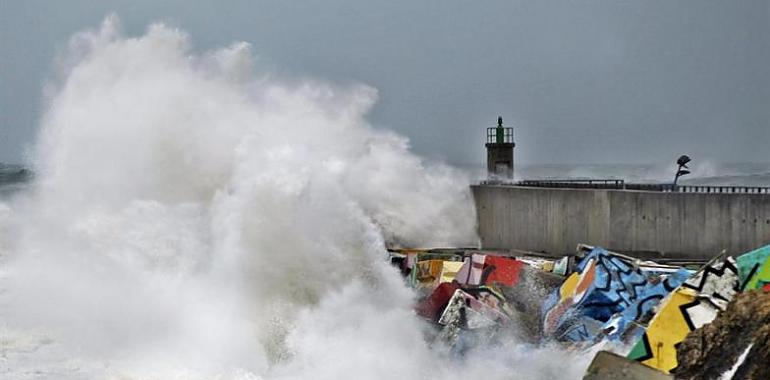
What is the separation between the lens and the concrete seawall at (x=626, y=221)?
44.2ft

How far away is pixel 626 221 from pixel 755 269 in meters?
5.11

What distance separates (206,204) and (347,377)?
575 cm

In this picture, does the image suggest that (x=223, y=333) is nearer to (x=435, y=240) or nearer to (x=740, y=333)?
(x=740, y=333)

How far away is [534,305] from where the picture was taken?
12.9 metres

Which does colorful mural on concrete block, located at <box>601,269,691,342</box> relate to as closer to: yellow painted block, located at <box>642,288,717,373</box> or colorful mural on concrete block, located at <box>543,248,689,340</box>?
colorful mural on concrete block, located at <box>543,248,689,340</box>

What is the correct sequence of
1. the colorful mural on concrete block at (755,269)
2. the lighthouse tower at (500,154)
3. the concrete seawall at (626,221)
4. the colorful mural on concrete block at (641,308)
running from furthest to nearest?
the lighthouse tower at (500,154) < the concrete seawall at (626,221) < the colorful mural on concrete block at (641,308) < the colorful mural on concrete block at (755,269)

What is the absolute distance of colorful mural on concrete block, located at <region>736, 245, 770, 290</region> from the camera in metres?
9.84

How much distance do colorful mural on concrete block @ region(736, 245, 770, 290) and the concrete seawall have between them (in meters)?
3.14

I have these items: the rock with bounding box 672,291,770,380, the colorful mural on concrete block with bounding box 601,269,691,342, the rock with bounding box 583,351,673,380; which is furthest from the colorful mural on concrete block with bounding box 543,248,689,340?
the rock with bounding box 583,351,673,380

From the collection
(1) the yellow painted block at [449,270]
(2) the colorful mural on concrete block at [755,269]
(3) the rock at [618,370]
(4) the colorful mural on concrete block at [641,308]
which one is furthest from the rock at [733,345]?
(1) the yellow painted block at [449,270]

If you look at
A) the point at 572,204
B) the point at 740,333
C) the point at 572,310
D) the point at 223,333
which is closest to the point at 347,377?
the point at 223,333

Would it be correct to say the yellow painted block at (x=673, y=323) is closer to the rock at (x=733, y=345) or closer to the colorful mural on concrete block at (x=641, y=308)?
the rock at (x=733, y=345)

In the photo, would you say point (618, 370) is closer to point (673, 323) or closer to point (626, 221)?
point (673, 323)

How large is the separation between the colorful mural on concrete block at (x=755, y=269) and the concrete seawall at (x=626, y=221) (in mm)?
3137
